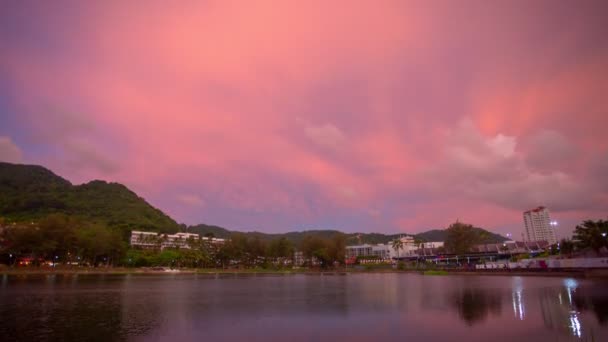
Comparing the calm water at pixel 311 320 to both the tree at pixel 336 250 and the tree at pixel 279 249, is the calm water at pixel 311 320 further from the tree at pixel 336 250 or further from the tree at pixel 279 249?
the tree at pixel 279 249

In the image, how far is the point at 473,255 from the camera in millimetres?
167375

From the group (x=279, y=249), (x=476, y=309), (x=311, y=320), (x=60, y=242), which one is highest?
(x=60, y=242)

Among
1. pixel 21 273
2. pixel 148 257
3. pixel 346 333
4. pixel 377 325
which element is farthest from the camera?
pixel 148 257

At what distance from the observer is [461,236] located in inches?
5305

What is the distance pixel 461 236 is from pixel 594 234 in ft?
229

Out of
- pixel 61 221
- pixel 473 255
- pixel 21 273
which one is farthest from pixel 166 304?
pixel 473 255

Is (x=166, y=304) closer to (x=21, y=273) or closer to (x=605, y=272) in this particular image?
(x=605, y=272)

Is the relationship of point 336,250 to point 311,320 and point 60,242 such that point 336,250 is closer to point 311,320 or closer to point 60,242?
point 60,242

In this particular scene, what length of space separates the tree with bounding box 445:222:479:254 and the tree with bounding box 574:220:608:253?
63367mm

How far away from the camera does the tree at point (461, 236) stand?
443 ft

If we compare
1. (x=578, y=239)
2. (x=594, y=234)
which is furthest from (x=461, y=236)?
(x=594, y=234)

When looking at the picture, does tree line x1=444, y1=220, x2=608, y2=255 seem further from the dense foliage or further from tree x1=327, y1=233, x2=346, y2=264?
the dense foliage

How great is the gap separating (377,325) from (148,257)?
445ft

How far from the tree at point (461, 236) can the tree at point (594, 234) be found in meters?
63.4
